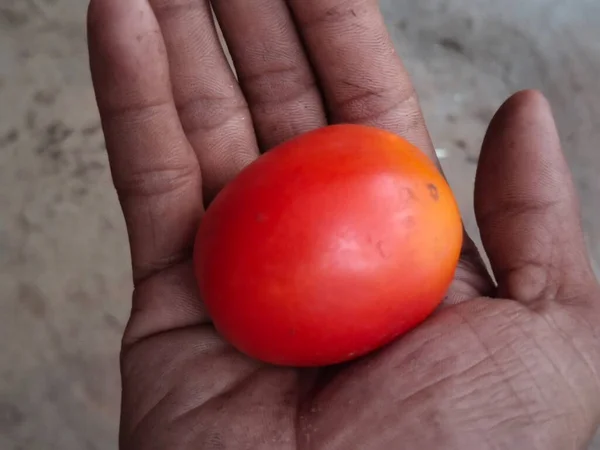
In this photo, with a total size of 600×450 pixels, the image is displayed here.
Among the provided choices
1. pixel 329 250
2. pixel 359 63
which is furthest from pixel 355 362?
pixel 359 63

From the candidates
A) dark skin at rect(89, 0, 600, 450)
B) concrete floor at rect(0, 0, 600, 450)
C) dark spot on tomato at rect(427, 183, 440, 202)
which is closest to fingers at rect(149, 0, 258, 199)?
dark skin at rect(89, 0, 600, 450)

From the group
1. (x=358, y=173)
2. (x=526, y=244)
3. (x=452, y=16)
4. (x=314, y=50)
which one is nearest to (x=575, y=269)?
(x=526, y=244)

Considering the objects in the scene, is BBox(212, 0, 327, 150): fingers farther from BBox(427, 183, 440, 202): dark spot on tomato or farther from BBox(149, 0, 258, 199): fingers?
BBox(427, 183, 440, 202): dark spot on tomato

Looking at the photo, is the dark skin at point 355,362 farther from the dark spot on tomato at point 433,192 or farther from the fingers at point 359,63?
the dark spot on tomato at point 433,192

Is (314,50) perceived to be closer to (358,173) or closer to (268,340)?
(358,173)

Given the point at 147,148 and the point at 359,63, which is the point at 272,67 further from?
the point at 147,148
